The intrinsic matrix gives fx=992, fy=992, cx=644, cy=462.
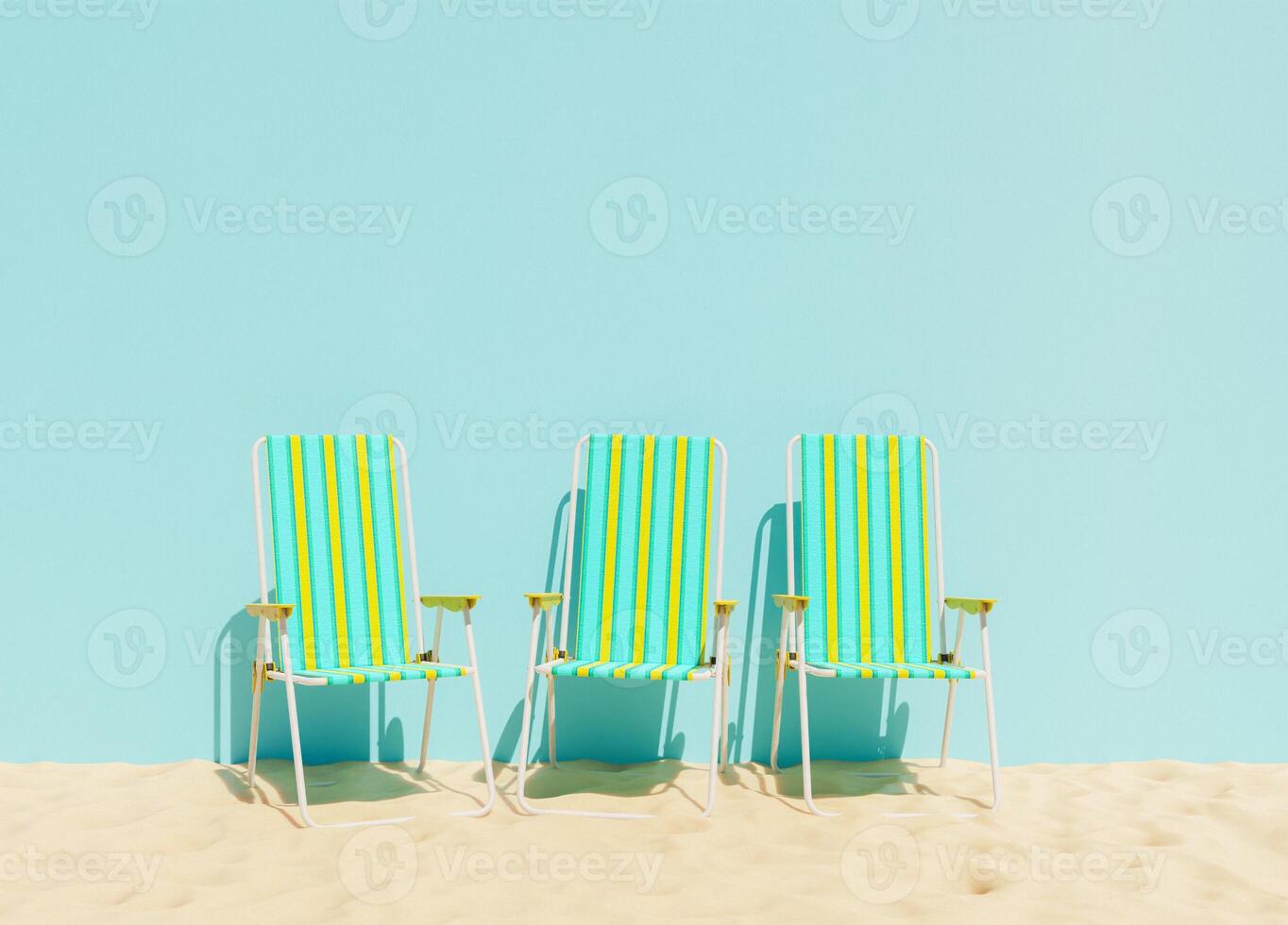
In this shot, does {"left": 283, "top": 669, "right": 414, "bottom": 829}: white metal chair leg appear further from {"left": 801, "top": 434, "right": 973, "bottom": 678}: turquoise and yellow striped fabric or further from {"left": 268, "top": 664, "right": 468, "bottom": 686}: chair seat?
{"left": 801, "top": 434, "right": 973, "bottom": 678}: turquoise and yellow striped fabric

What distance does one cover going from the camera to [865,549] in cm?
342

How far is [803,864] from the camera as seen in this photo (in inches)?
97.7

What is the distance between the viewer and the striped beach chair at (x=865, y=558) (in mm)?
3361

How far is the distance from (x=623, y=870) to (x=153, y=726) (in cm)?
194

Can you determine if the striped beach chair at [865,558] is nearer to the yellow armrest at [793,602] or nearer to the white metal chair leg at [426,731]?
the yellow armrest at [793,602]

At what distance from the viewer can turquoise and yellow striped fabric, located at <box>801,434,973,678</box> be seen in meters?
3.37

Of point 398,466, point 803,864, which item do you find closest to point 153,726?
point 398,466

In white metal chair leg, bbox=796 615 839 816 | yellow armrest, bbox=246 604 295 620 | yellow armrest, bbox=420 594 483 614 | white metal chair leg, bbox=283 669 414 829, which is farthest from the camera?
yellow armrest, bbox=420 594 483 614

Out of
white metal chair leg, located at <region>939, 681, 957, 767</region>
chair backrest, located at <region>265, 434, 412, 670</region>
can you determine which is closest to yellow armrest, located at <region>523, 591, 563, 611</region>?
chair backrest, located at <region>265, 434, 412, 670</region>

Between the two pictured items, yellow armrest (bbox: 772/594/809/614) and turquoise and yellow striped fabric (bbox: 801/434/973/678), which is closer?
yellow armrest (bbox: 772/594/809/614)

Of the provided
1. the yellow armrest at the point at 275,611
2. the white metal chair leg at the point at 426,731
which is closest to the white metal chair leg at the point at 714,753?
the white metal chair leg at the point at 426,731

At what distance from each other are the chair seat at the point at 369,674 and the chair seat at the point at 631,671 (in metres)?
0.31

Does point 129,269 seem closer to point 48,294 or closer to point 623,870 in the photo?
point 48,294

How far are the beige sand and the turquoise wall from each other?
0.30 meters
